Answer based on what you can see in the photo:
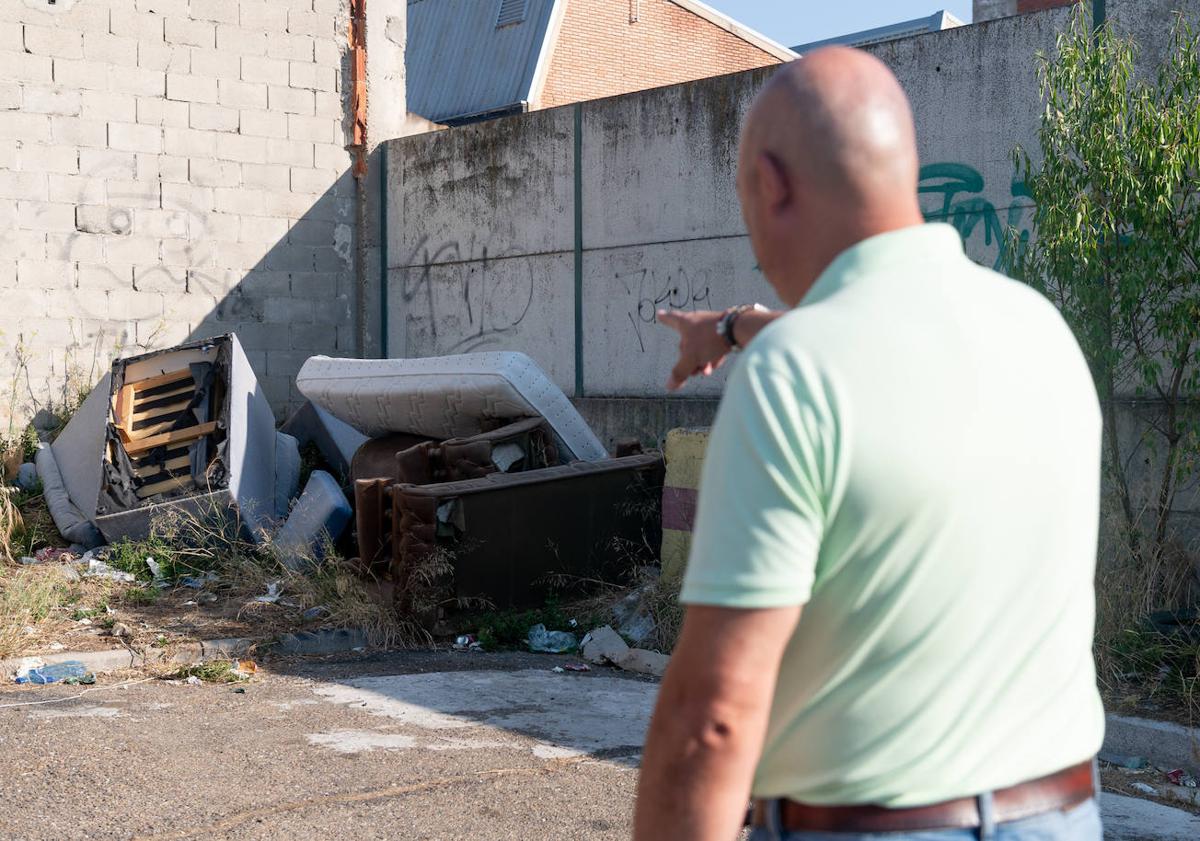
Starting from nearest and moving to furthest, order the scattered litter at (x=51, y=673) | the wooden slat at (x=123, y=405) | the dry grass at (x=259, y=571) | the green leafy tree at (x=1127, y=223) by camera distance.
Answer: the green leafy tree at (x=1127, y=223)
the scattered litter at (x=51, y=673)
the dry grass at (x=259, y=571)
the wooden slat at (x=123, y=405)

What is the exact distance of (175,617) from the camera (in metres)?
7.46

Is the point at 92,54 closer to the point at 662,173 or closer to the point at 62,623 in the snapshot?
the point at 662,173

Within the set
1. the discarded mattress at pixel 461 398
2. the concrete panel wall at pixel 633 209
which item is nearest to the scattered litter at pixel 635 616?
→ the discarded mattress at pixel 461 398

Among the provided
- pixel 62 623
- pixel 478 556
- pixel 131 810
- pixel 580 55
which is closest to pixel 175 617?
pixel 62 623

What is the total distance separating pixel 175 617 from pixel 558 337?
13.2ft

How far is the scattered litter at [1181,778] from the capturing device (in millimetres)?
5074

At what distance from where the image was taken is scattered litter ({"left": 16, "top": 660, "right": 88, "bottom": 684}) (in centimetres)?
626

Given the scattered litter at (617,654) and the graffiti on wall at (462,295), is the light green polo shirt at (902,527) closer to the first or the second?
the scattered litter at (617,654)

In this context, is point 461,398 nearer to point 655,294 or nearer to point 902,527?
point 655,294

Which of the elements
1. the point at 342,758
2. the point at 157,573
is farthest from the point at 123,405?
the point at 342,758

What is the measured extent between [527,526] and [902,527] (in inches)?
237

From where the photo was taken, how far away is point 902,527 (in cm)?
143

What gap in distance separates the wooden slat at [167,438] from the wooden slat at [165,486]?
0.29 m

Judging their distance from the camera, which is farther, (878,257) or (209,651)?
(209,651)
